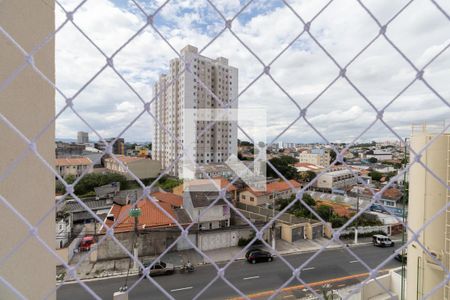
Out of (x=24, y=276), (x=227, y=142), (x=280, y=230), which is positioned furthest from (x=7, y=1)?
(x=280, y=230)

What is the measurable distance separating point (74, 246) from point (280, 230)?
4073 mm

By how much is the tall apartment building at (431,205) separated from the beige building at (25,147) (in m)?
1.71

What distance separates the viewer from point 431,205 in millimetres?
1498

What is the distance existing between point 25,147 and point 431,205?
1.92 m

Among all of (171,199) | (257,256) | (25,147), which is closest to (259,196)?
(171,199)

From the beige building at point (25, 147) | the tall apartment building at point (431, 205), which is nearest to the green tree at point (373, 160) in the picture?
the tall apartment building at point (431, 205)

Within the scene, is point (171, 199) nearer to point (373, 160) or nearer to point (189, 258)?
point (189, 258)

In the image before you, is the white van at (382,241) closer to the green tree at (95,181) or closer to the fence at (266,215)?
the fence at (266,215)

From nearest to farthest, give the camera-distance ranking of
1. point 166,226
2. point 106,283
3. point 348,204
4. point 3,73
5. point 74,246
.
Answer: point 3,73, point 106,283, point 74,246, point 166,226, point 348,204

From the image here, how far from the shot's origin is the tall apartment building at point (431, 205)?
145 cm

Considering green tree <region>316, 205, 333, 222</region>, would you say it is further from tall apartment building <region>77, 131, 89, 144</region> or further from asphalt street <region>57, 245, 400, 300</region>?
tall apartment building <region>77, 131, 89, 144</region>

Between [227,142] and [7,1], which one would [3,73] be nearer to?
[7,1]

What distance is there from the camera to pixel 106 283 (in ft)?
12.7

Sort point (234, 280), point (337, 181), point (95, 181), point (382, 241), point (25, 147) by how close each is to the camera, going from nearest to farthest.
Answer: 1. point (25, 147)
2. point (234, 280)
3. point (382, 241)
4. point (95, 181)
5. point (337, 181)
